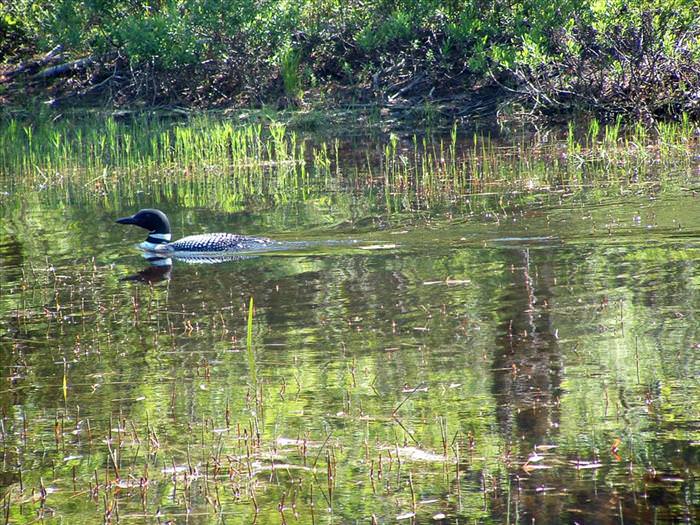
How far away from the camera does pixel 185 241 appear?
447 inches

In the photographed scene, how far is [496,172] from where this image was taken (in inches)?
578

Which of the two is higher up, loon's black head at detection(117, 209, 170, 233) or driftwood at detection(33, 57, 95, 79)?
driftwood at detection(33, 57, 95, 79)

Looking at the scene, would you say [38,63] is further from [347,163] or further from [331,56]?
[347,163]

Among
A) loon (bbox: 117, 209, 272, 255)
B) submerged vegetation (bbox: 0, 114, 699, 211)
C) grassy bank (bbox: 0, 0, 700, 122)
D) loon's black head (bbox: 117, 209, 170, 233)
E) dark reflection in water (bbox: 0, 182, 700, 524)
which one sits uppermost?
grassy bank (bbox: 0, 0, 700, 122)

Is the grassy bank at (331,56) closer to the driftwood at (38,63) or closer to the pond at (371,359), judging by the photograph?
the driftwood at (38,63)

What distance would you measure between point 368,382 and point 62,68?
19949mm

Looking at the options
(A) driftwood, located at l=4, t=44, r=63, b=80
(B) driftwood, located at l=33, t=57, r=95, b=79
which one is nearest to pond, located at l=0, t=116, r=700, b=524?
(B) driftwood, located at l=33, t=57, r=95, b=79

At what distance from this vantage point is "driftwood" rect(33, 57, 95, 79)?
80.2 feet

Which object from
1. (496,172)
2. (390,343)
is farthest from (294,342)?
(496,172)

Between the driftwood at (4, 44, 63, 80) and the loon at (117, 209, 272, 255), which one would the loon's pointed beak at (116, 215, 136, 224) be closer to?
the loon at (117, 209, 272, 255)

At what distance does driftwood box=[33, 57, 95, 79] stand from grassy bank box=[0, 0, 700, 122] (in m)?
0.03

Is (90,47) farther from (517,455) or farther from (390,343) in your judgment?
(517,455)

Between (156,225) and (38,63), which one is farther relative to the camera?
(38,63)

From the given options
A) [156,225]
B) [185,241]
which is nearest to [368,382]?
[185,241]
